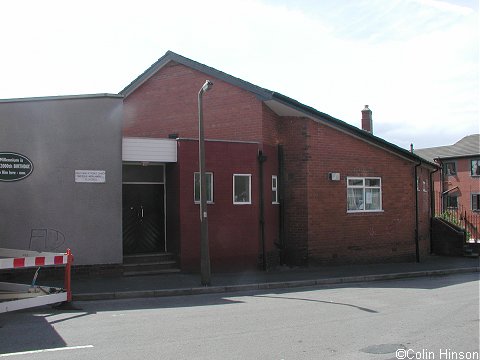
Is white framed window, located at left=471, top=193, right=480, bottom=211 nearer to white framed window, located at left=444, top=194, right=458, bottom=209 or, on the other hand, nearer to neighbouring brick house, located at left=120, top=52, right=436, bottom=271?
white framed window, located at left=444, top=194, right=458, bottom=209

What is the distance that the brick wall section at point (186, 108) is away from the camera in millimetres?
15922

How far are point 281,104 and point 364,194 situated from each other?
4.64 meters

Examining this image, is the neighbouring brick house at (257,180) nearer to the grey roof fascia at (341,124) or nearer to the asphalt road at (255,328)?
the grey roof fascia at (341,124)

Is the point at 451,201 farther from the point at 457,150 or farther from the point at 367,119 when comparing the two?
the point at 367,119

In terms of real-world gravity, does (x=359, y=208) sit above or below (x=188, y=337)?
above

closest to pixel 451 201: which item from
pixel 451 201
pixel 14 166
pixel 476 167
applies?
pixel 451 201

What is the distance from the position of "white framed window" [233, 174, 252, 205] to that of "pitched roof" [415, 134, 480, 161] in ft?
104

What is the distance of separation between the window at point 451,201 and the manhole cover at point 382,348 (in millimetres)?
39205

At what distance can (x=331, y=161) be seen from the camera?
16422 mm

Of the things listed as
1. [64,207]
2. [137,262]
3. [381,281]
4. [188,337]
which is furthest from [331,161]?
[188,337]

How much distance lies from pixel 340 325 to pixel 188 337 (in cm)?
239

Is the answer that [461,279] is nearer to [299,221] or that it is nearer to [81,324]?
[299,221]

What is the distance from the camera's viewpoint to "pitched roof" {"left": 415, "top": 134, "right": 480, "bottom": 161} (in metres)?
41.5

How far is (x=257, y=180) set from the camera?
1504 centimetres
